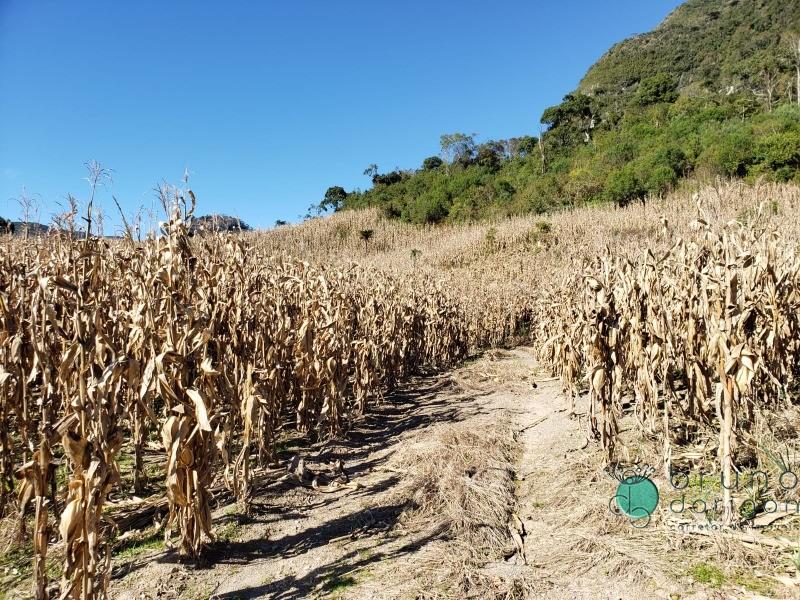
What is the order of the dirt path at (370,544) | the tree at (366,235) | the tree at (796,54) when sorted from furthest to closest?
the tree at (796,54)
the tree at (366,235)
the dirt path at (370,544)

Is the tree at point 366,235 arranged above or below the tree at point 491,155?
below

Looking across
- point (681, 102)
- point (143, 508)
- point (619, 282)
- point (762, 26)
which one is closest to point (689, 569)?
point (619, 282)

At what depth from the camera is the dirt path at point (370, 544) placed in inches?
112

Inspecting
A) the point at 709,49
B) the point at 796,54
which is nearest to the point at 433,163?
the point at 796,54

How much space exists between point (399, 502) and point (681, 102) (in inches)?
1951

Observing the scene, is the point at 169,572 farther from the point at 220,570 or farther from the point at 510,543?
the point at 510,543

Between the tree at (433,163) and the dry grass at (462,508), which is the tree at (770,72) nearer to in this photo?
the tree at (433,163)

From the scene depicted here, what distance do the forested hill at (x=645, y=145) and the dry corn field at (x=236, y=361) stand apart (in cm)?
2155

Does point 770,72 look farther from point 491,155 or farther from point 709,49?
point 709,49

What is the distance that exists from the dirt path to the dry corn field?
24cm

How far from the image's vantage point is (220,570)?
9.93ft

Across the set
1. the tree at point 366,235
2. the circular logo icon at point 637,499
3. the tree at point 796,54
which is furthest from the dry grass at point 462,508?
the tree at point 796,54

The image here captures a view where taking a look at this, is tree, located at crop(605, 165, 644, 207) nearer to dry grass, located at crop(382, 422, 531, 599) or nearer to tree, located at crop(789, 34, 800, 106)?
tree, located at crop(789, 34, 800, 106)

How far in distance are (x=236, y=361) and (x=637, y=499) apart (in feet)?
12.4
